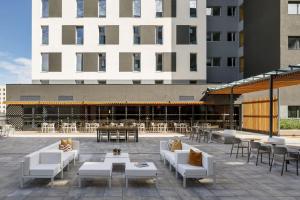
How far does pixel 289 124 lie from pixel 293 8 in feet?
26.7

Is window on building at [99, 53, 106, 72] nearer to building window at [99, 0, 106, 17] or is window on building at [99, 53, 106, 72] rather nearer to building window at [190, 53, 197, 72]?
building window at [99, 0, 106, 17]

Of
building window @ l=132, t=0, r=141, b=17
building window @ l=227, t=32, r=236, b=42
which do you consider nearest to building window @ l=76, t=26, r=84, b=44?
building window @ l=132, t=0, r=141, b=17

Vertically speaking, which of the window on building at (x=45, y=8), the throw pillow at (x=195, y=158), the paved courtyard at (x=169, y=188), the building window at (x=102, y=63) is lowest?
the paved courtyard at (x=169, y=188)

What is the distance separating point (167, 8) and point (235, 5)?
6.74 m

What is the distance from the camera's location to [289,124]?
24.8 meters

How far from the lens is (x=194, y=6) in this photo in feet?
107

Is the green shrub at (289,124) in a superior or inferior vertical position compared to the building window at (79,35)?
inferior

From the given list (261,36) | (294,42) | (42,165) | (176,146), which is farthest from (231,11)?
(42,165)

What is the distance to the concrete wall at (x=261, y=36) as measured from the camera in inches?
1060

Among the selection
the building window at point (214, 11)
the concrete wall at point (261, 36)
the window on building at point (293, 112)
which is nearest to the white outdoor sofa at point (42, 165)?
the window on building at point (293, 112)

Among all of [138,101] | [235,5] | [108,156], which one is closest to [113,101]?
[138,101]

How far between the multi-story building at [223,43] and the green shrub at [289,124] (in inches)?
393

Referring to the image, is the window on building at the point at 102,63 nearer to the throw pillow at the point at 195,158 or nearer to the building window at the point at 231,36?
the building window at the point at 231,36

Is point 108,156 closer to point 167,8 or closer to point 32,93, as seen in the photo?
point 32,93
